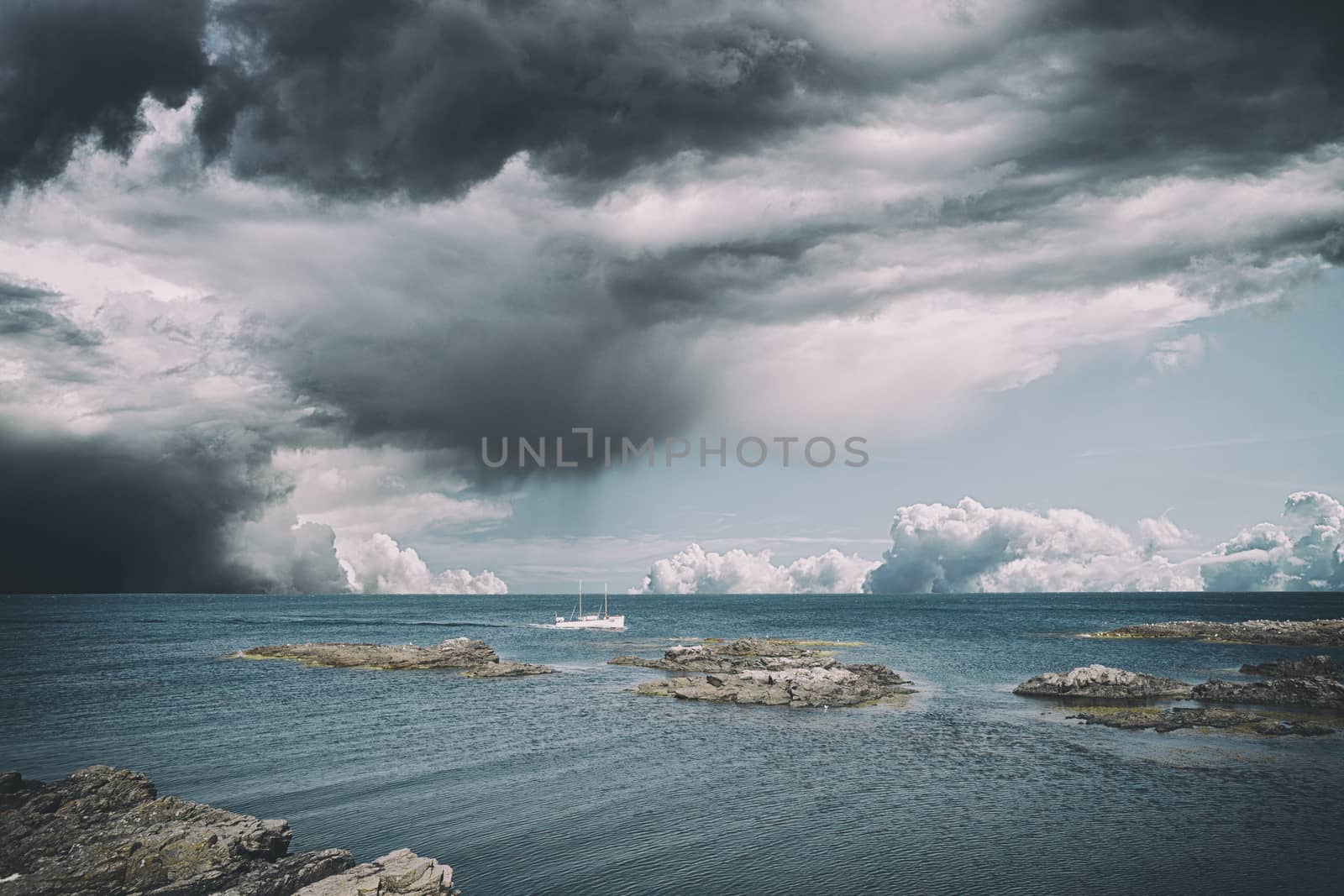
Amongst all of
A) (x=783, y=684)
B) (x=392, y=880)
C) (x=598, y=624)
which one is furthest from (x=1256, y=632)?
(x=392, y=880)

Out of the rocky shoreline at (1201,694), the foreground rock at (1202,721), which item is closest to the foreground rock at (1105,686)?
the rocky shoreline at (1201,694)

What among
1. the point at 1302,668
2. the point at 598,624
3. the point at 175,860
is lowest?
the point at 598,624

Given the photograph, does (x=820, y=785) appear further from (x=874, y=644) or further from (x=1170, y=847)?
(x=874, y=644)

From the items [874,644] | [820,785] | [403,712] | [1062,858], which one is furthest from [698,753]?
[874,644]

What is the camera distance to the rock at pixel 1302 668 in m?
71.1

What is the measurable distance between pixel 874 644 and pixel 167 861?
115 metres

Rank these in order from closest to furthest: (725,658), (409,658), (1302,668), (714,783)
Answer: (714,783)
(1302,668)
(725,658)
(409,658)

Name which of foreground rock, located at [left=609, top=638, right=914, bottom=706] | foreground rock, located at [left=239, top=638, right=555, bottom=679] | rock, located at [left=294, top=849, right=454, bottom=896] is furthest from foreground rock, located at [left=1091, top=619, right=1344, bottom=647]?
rock, located at [left=294, top=849, right=454, bottom=896]

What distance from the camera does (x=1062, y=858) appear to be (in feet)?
100.0

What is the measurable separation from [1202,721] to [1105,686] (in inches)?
532

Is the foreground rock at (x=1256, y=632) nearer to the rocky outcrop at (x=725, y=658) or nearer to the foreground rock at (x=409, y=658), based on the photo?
the rocky outcrop at (x=725, y=658)

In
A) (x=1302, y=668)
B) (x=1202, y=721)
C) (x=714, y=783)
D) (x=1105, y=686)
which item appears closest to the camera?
(x=714, y=783)

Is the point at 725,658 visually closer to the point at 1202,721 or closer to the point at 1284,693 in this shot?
the point at 1202,721

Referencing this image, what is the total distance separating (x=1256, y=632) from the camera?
12694 cm
